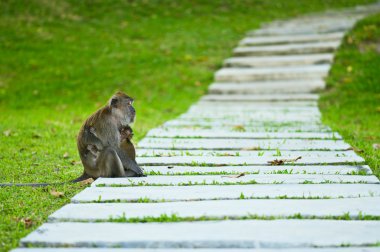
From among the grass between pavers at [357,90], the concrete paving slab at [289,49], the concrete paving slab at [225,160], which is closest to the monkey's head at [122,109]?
the concrete paving slab at [225,160]

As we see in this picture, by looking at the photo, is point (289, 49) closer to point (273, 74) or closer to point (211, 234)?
point (273, 74)

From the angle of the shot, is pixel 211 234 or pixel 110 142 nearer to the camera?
pixel 211 234

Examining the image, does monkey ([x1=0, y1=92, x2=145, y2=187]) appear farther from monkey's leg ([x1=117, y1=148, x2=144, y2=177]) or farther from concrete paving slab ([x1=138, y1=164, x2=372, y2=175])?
concrete paving slab ([x1=138, y1=164, x2=372, y2=175])

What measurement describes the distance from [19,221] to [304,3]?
1735 centimetres

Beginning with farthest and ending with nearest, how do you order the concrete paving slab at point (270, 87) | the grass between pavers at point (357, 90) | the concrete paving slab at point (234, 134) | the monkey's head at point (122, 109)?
the concrete paving slab at point (270, 87), the grass between pavers at point (357, 90), the concrete paving slab at point (234, 134), the monkey's head at point (122, 109)

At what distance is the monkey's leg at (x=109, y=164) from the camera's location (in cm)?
526

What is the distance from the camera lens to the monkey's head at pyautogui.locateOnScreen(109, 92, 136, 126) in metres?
5.46

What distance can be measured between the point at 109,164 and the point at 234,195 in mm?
1314

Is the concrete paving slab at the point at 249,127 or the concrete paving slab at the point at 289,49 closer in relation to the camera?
the concrete paving slab at the point at 249,127

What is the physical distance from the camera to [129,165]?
5406 mm

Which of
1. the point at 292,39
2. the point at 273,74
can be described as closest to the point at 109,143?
the point at 273,74

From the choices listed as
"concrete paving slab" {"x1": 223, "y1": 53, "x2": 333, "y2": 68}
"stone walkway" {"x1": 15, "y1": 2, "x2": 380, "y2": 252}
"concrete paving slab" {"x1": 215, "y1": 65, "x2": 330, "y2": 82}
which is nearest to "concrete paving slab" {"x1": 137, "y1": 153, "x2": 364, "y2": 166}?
"stone walkway" {"x1": 15, "y1": 2, "x2": 380, "y2": 252}

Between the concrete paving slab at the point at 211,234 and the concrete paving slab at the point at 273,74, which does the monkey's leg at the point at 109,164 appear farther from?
the concrete paving slab at the point at 273,74

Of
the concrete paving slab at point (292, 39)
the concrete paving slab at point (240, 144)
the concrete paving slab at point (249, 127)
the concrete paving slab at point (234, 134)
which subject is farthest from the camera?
the concrete paving slab at point (292, 39)
